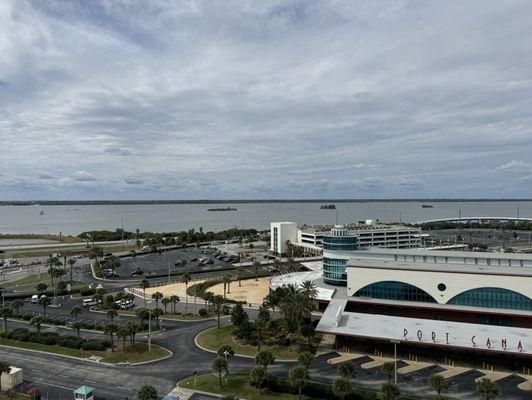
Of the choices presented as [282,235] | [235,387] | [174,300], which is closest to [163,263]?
[282,235]

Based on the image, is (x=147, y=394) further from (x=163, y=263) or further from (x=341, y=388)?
(x=163, y=263)

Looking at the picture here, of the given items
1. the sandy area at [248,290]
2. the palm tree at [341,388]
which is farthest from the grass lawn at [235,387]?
the sandy area at [248,290]

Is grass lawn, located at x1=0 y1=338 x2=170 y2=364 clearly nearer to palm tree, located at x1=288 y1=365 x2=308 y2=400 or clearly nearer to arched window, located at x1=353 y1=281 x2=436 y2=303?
palm tree, located at x1=288 y1=365 x2=308 y2=400

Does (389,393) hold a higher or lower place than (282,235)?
lower

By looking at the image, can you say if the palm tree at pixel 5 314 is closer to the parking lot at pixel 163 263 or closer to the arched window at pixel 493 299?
the parking lot at pixel 163 263

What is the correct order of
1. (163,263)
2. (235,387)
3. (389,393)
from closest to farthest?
(389,393) < (235,387) < (163,263)

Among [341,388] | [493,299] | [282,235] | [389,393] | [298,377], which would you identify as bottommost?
[341,388]

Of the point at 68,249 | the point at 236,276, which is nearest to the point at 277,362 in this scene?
the point at 236,276
